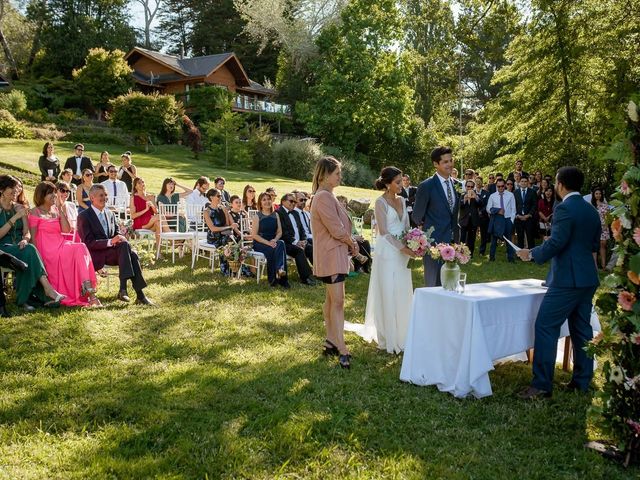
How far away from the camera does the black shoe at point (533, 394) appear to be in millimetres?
5098

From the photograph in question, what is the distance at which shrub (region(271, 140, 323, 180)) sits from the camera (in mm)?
31953

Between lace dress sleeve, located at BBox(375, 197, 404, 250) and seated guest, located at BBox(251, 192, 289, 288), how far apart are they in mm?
3615

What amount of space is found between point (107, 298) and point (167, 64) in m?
39.9

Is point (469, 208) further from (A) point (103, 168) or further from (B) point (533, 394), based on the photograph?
(B) point (533, 394)

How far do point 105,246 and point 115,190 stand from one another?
5594 mm

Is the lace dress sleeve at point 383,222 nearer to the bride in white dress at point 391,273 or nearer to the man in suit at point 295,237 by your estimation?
the bride in white dress at point 391,273

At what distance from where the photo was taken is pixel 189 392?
5055 mm

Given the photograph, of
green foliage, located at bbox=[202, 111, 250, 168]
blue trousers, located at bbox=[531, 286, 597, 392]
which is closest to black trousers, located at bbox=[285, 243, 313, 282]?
blue trousers, located at bbox=[531, 286, 597, 392]

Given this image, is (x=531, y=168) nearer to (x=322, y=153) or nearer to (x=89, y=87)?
(x=322, y=153)

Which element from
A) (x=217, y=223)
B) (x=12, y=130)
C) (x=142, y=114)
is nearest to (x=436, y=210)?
(x=217, y=223)

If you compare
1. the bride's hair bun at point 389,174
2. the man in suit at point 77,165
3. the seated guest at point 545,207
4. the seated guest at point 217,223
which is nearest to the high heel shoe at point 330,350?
the bride's hair bun at point 389,174

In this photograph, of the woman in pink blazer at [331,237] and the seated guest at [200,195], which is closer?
the woman in pink blazer at [331,237]

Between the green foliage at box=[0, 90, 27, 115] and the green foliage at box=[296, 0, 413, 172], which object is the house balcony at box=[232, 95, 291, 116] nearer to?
the green foliage at box=[296, 0, 413, 172]

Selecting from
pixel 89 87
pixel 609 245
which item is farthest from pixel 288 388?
pixel 89 87
